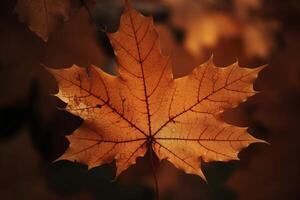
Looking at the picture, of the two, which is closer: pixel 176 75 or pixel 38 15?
pixel 38 15

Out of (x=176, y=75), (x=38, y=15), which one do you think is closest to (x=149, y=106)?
(x=38, y=15)

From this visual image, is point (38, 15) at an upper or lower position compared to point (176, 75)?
lower

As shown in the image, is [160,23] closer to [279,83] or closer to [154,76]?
[279,83]

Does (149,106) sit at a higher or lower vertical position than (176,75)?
lower

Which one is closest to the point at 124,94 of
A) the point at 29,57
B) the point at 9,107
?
the point at 29,57

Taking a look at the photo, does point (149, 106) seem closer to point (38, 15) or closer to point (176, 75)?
point (38, 15)
